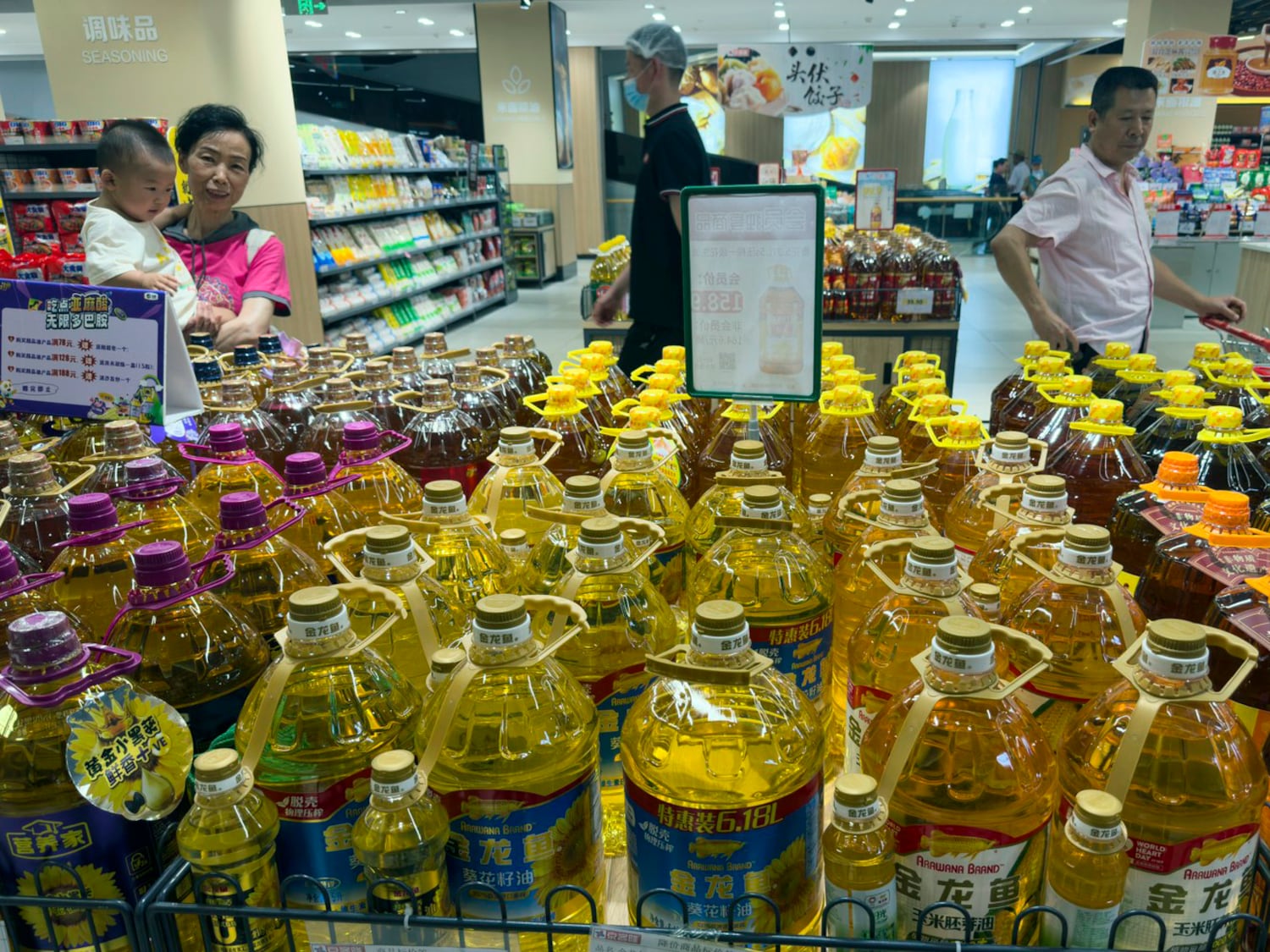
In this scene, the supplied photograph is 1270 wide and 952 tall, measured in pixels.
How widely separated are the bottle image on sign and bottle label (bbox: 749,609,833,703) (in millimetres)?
570

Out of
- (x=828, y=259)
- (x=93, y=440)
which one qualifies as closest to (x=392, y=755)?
(x=93, y=440)

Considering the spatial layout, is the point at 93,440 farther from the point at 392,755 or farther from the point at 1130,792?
the point at 1130,792

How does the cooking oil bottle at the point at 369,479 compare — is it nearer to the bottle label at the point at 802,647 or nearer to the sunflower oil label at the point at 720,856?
the bottle label at the point at 802,647

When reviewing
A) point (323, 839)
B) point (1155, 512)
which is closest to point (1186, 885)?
point (1155, 512)

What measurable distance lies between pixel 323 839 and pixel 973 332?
9568mm

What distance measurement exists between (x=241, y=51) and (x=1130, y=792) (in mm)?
6874

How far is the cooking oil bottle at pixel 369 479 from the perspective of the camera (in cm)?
143

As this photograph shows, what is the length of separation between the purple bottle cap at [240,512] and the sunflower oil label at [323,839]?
39cm

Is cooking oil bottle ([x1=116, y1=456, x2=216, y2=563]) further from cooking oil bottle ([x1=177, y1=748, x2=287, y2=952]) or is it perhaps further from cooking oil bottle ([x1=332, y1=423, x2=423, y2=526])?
cooking oil bottle ([x1=177, y1=748, x2=287, y2=952])

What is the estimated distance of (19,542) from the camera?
1.33 meters

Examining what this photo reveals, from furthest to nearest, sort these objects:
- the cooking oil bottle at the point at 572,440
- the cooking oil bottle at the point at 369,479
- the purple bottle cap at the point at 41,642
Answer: the cooking oil bottle at the point at 572,440 → the cooking oil bottle at the point at 369,479 → the purple bottle cap at the point at 41,642

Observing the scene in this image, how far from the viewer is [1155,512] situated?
1173 mm

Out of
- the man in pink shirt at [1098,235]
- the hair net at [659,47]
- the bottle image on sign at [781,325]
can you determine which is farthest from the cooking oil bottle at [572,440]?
the man in pink shirt at [1098,235]

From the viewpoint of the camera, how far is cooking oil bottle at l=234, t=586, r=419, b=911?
33.1 inches
